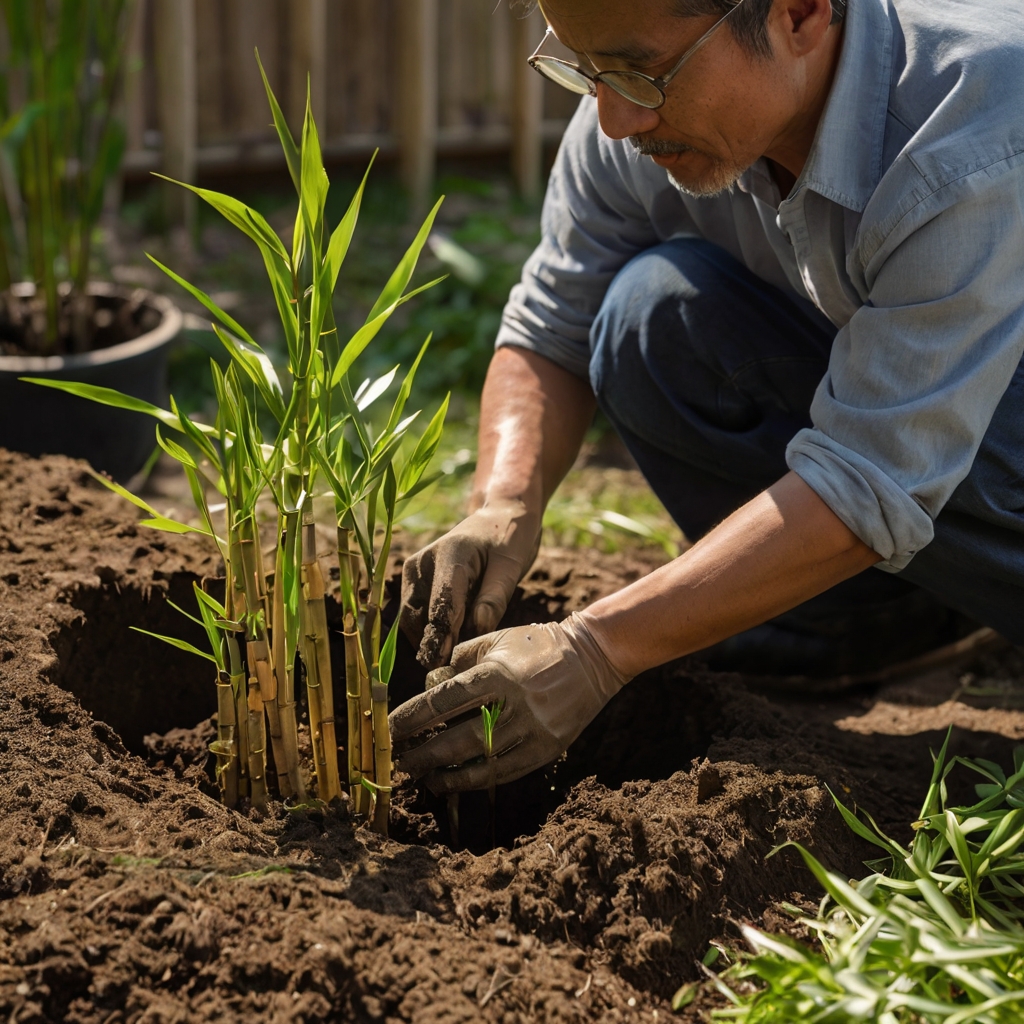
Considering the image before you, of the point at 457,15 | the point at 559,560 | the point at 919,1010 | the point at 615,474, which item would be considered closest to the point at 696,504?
the point at 559,560

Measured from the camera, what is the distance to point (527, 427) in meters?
1.91

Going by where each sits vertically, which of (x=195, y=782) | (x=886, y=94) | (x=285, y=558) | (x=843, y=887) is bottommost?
(x=195, y=782)

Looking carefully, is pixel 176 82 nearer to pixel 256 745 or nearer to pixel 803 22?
pixel 803 22

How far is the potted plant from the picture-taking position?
8.47 feet

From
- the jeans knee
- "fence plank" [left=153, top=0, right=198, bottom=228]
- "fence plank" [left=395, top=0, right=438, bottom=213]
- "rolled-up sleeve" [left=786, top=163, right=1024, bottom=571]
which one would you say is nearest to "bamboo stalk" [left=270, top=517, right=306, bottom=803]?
"rolled-up sleeve" [left=786, top=163, right=1024, bottom=571]

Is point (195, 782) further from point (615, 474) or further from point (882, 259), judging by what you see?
point (615, 474)

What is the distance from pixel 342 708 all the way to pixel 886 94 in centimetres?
116

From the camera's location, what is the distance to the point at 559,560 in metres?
2.23

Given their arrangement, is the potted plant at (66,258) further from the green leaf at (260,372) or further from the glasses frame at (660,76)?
the glasses frame at (660,76)

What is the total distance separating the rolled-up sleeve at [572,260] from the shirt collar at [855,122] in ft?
1.71

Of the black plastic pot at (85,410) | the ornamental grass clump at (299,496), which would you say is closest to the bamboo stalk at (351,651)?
the ornamental grass clump at (299,496)

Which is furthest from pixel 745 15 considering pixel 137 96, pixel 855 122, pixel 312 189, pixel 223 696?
pixel 137 96

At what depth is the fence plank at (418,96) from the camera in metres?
4.68

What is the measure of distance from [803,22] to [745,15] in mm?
97
